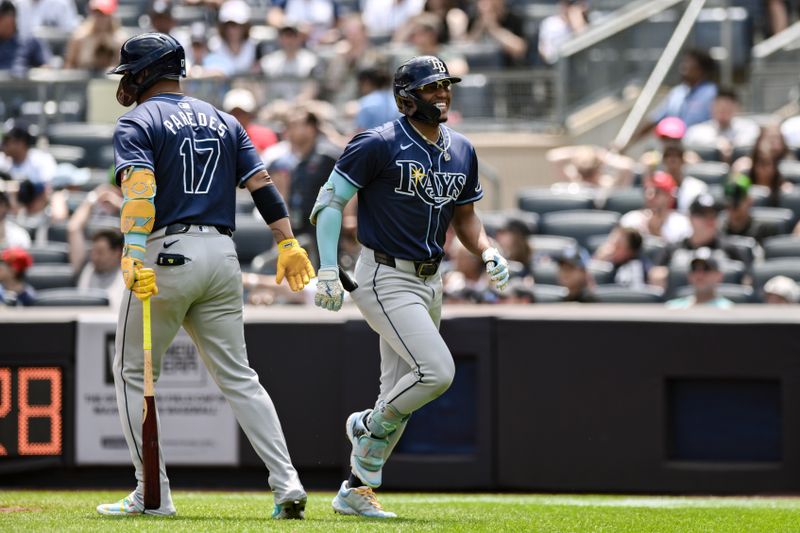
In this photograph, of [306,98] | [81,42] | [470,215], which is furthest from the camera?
[81,42]

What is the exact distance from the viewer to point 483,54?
47.8 feet

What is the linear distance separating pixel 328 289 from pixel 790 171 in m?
7.34

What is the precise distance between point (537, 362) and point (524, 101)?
5803mm

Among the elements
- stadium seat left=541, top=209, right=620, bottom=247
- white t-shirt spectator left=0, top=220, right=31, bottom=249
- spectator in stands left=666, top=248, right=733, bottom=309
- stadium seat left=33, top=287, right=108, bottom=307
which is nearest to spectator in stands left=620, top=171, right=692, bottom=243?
stadium seat left=541, top=209, right=620, bottom=247

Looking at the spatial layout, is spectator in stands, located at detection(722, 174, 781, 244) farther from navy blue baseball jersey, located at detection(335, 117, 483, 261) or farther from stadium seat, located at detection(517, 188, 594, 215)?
navy blue baseball jersey, located at detection(335, 117, 483, 261)

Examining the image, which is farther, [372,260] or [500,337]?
[500,337]

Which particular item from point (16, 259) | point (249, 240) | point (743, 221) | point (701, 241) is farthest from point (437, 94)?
point (743, 221)

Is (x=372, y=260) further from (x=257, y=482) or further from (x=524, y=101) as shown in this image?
(x=524, y=101)

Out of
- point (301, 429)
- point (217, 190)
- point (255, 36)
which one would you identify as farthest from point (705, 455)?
point (255, 36)

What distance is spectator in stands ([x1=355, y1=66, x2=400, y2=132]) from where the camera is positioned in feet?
41.2

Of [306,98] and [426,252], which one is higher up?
[306,98]

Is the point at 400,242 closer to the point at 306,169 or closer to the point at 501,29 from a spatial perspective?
the point at 306,169

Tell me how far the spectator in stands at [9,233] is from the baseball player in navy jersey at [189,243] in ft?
18.0

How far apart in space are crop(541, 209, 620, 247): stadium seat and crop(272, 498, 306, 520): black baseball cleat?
6.13 metres
